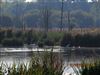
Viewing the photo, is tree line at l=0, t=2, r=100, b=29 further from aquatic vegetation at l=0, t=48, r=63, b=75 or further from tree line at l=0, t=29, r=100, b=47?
aquatic vegetation at l=0, t=48, r=63, b=75

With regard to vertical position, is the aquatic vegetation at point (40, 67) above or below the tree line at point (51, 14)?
above

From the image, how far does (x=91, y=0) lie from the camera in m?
93.2

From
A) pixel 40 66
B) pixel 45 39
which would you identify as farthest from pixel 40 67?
pixel 45 39

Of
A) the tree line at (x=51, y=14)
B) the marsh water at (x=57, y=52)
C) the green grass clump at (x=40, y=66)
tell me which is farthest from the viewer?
the tree line at (x=51, y=14)

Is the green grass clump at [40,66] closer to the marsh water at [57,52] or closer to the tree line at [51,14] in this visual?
the marsh water at [57,52]

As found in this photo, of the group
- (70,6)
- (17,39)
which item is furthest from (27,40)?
(70,6)

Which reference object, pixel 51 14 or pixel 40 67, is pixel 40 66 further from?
pixel 51 14

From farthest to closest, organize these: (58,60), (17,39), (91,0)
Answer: (91,0) → (17,39) → (58,60)

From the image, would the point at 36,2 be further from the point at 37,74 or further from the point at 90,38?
the point at 37,74

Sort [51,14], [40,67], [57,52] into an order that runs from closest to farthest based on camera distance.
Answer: [40,67] < [57,52] < [51,14]

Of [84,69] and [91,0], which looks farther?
[91,0]

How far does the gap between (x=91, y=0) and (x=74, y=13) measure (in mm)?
7975

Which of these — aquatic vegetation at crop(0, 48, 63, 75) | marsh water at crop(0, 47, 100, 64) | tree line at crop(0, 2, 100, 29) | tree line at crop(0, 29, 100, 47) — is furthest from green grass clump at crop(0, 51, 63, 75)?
tree line at crop(0, 2, 100, 29)

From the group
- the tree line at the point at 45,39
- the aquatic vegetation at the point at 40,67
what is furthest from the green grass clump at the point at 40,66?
the tree line at the point at 45,39
